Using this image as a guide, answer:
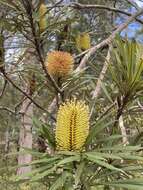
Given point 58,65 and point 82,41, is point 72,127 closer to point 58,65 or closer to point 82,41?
point 58,65

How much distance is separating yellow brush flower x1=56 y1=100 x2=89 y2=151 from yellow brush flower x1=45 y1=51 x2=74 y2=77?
184 millimetres

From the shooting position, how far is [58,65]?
100cm

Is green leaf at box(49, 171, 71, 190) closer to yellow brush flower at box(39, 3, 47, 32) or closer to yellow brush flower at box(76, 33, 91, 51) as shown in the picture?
yellow brush flower at box(39, 3, 47, 32)

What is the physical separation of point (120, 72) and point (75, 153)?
0.19 meters

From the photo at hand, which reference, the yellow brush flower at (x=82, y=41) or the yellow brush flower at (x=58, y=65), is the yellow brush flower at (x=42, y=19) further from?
the yellow brush flower at (x=82, y=41)

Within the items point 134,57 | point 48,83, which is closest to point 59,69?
point 48,83

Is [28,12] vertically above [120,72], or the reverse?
[28,12]

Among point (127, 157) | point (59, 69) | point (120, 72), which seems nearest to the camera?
point (127, 157)

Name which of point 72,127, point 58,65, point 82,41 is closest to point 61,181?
point 72,127

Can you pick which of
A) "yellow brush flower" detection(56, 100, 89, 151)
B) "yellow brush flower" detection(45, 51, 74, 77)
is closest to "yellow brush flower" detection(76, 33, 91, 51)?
"yellow brush flower" detection(45, 51, 74, 77)

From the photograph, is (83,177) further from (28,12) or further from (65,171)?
(28,12)

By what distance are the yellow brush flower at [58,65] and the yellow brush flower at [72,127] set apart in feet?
0.61

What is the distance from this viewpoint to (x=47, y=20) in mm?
1061

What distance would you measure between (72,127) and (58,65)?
235mm
